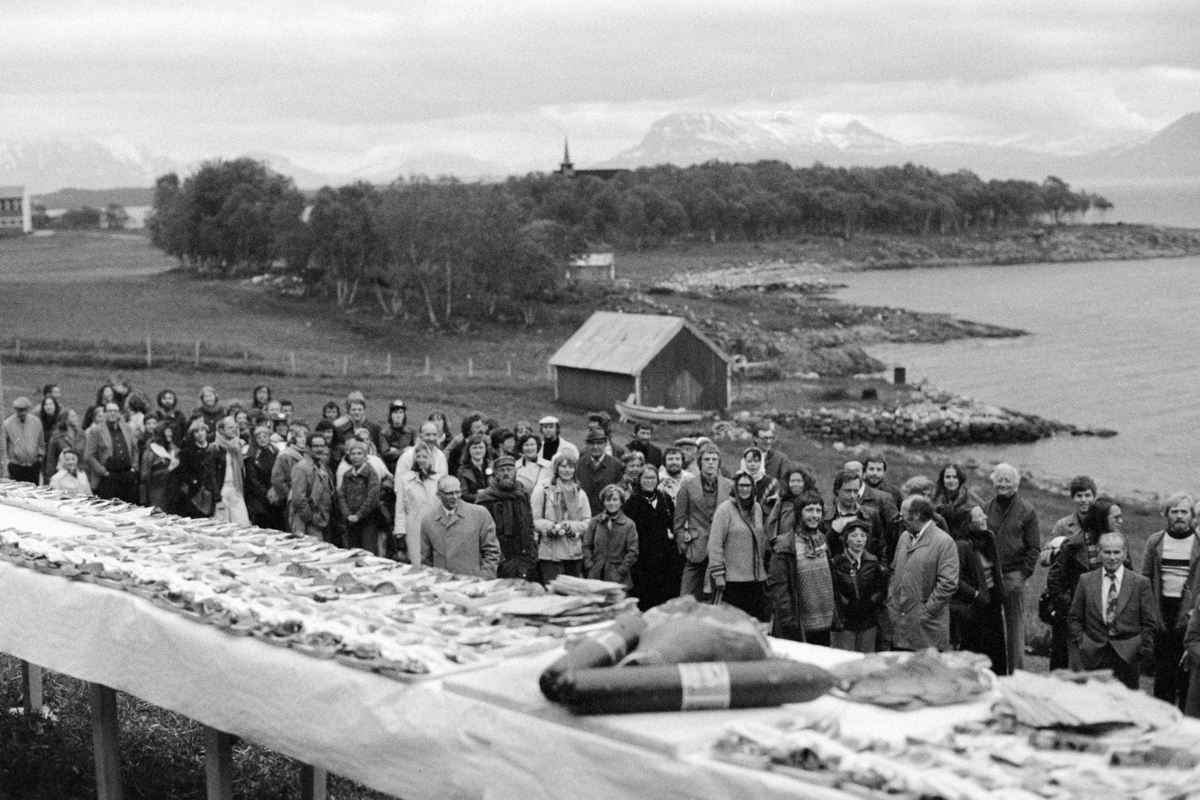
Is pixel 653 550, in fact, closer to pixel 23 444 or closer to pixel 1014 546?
pixel 1014 546

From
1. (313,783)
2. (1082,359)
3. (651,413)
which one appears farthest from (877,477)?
(1082,359)

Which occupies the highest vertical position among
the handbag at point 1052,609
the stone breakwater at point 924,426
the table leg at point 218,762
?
the handbag at point 1052,609

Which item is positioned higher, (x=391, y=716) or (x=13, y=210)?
(x=13, y=210)

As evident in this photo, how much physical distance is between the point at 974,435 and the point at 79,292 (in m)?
46.7

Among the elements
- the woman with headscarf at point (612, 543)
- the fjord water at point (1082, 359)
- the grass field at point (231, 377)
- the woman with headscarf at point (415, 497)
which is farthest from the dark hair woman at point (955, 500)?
the fjord water at point (1082, 359)

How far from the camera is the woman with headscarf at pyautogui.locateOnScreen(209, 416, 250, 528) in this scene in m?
14.7

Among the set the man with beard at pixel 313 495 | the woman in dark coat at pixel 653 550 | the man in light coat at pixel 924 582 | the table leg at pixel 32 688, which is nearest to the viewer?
the man in light coat at pixel 924 582

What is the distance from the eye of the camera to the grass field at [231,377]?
1005 cm

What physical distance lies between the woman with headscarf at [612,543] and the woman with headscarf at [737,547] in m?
0.68

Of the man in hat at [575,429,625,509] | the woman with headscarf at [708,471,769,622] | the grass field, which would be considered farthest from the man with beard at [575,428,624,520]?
the grass field

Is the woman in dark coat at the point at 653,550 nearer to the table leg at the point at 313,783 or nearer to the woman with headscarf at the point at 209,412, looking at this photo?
the table leg at the point at 313,783

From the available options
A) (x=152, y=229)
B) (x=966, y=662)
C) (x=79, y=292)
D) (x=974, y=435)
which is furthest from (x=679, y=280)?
(x=966, y=662)

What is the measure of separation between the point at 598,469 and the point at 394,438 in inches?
117

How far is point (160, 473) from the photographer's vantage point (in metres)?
15.7
